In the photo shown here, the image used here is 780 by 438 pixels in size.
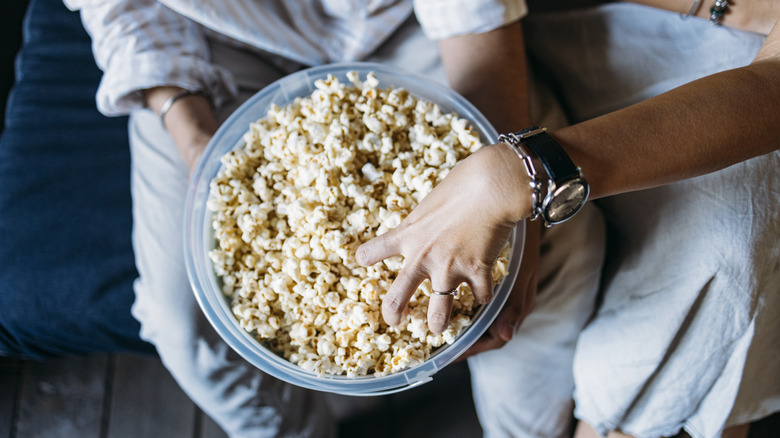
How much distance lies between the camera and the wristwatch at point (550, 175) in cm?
48

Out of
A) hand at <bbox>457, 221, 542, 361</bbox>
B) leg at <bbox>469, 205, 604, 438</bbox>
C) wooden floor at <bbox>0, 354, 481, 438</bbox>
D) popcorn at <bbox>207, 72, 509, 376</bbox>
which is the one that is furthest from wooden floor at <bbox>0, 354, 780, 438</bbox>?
popcorn at <bbox>207, 72, 509, 376</bbox>

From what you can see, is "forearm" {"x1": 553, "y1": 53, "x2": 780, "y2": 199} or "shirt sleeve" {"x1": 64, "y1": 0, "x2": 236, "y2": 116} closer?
"forearm" {"x1": 553, "y1": 53, "x2": 780, "y2": 199}

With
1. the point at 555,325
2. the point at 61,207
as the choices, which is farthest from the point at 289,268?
the point at 61,207

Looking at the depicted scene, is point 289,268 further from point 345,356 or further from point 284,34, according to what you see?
point 284,34

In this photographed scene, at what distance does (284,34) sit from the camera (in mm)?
770

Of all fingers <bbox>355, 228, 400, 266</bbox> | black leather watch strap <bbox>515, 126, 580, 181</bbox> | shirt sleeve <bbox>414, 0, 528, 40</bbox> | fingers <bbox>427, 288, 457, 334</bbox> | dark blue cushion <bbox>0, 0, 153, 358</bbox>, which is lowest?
dark blue cushion <bbox>0, 0, 153, 358</bbox>

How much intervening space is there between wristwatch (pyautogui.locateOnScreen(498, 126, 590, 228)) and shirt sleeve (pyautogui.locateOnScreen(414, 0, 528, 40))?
24 centimetres

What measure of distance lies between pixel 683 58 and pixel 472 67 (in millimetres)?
295

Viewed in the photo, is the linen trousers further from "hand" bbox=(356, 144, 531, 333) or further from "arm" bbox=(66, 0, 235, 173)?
"hand" bbox=(356, 144, 531, 333)

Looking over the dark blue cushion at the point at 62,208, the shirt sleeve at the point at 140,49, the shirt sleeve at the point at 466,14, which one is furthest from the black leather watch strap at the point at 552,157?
the dark blue cushion at the point at 62,208

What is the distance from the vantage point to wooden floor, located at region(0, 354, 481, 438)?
110cm

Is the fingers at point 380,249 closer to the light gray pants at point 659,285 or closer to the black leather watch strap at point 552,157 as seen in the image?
the black leather watch strap at point 552,157

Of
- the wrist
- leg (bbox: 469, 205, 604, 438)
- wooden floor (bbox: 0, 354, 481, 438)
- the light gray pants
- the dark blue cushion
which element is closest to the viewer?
the wrist

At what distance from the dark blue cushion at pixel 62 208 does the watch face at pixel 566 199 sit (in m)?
0.71
